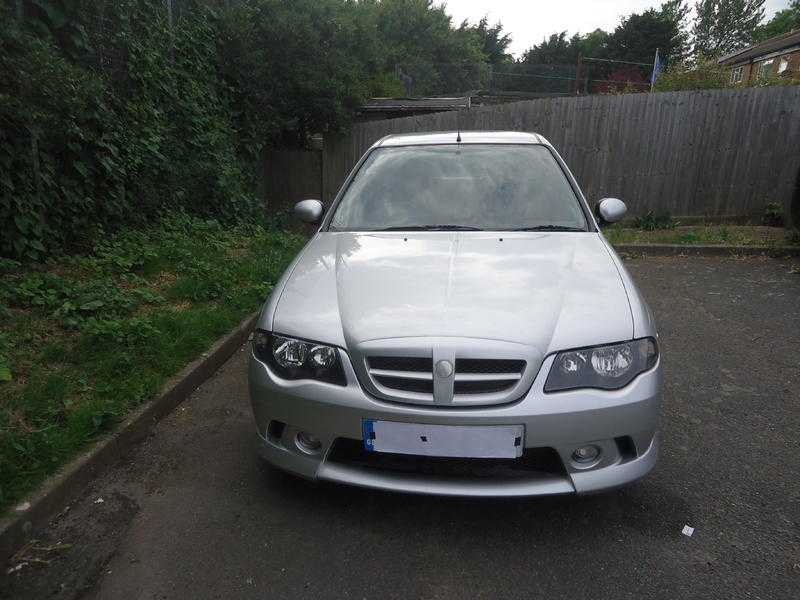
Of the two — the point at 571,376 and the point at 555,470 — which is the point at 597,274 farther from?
the point at 555,470

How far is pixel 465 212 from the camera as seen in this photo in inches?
130

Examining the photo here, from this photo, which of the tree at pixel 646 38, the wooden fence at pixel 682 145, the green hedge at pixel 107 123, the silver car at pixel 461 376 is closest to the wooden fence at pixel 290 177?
the green hedge at pixel 107 123

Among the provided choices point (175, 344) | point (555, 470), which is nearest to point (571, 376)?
point (555, 470)

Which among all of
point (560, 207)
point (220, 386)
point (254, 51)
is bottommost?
point (220, 386)

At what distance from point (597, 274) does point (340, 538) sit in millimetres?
1606

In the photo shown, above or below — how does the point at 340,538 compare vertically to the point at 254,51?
below

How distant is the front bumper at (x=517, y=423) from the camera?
6.69ft

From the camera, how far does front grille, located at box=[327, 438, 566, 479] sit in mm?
2133

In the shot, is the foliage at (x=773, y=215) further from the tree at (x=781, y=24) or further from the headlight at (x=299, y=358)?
the tree at (x=781, y=24)

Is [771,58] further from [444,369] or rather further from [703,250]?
[444,369]

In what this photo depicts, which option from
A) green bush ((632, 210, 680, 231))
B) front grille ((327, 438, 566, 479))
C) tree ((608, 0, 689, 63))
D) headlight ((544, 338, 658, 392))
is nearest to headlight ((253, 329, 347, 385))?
front grille ((327, 438, 566, 479))

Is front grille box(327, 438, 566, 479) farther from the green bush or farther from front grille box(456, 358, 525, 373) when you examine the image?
the green bush

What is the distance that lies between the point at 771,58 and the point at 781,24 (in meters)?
38.5

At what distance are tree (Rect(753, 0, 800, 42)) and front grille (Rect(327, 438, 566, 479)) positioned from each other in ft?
186
